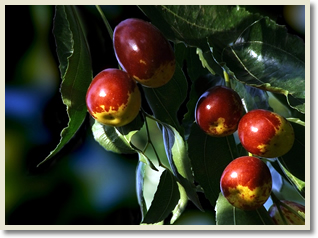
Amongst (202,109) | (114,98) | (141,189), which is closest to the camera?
(114,98)

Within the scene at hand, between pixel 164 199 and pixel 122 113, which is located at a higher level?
pixel 122 113

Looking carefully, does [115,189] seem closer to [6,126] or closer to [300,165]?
[6,126]

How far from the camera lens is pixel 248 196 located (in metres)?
0.88

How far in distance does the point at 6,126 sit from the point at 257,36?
548 millimetres

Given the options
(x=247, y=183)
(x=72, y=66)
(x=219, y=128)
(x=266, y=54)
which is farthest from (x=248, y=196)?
(x=72, y=66)

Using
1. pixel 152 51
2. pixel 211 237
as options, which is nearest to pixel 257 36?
pixel 152 51

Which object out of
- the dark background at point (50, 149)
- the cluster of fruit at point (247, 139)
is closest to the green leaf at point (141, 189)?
the dark background at point (50, 149)

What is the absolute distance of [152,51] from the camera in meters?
0.82

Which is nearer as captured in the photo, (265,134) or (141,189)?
(265,134)

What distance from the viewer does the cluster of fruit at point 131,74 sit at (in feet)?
2.68

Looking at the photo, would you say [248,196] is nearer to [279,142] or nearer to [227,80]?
[279,142]

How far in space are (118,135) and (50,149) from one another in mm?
215

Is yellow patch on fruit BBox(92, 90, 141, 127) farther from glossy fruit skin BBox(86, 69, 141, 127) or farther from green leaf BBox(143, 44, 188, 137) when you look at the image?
green leaf BBox(143, 44, 188, 137)

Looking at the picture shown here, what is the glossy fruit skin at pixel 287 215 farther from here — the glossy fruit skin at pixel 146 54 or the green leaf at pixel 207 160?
the glossy fruit skin at pixel 146 54
